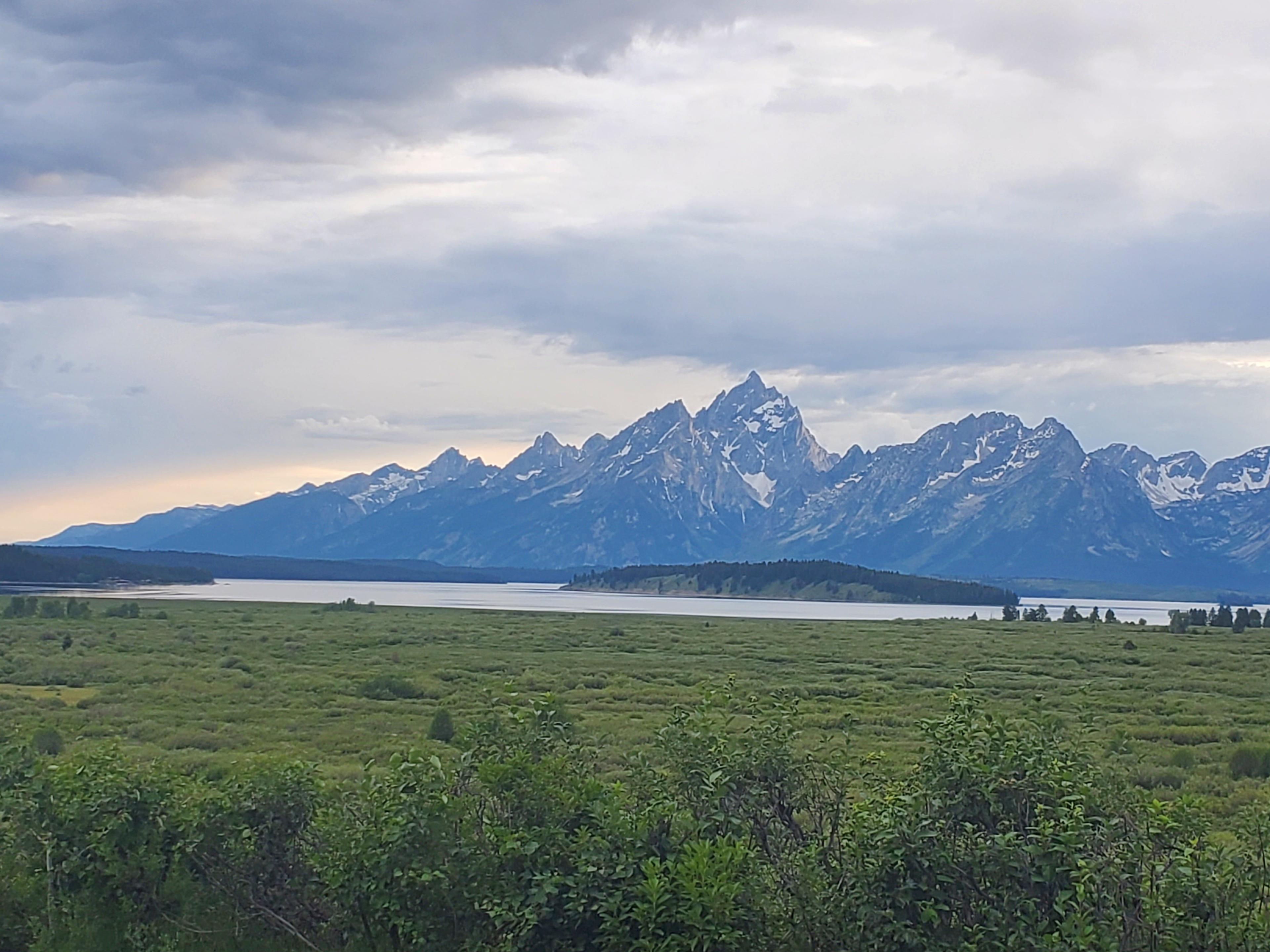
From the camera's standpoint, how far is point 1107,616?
443 ft

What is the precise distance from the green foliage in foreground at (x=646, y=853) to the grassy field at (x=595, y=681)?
1.11 m

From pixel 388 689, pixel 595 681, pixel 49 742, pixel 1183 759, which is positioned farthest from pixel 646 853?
pixel 595 681

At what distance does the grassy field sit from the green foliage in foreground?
111cm

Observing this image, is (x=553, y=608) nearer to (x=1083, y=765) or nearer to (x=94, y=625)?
(x=94, y=625)

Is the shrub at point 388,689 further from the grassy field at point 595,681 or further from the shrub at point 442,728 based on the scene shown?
the shrub at point 442,728

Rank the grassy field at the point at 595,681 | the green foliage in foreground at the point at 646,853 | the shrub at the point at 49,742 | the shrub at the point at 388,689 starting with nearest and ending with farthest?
the green foliage in foreground at the point at 646,853
the shrub at the point at 49,742
the grassy field at the point at 595,681
the shrub at the point at 388,689

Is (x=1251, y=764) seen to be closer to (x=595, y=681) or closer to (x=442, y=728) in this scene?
(x=442, y=728)

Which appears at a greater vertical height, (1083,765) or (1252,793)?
(1083,765)

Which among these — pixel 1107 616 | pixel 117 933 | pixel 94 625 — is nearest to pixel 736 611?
pixel 1107 616

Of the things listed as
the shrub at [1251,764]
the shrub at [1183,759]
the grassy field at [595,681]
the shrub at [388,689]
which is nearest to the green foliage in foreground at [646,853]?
the grassy field at [595,681]

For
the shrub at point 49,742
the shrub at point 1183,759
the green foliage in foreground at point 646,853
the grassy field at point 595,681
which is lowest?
the grassy field at point 595,681

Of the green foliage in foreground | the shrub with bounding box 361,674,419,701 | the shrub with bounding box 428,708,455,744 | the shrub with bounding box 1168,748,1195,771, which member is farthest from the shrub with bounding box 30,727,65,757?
the shrub with bounding box 1168,748,1195,771

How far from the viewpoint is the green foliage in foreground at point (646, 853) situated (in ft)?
33.1

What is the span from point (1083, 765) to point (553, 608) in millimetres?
157175
